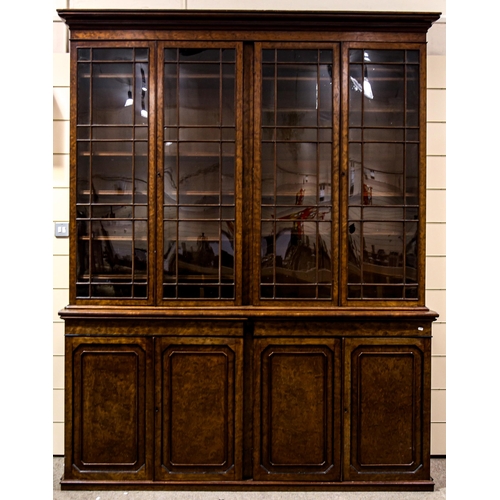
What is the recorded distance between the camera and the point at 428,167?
283 cm

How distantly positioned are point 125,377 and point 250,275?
95 cm

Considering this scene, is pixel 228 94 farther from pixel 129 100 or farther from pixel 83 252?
pixel 83 252

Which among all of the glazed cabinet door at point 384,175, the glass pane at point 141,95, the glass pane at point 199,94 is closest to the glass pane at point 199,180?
the glass pane at point 199,94

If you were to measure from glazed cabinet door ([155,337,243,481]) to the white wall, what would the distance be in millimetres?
930

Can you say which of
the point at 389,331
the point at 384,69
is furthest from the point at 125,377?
the point at 384,69

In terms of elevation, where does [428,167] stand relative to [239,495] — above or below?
above

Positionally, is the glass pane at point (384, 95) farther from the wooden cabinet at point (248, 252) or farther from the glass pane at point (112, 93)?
the glass pane at point (112, 93)

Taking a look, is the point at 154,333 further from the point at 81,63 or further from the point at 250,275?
the point at 81,63

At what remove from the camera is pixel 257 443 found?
2379mm

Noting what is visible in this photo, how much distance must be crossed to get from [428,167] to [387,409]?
5.36 ft

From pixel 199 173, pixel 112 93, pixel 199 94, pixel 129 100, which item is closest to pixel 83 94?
pixel 112 93

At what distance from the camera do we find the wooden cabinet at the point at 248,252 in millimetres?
2381

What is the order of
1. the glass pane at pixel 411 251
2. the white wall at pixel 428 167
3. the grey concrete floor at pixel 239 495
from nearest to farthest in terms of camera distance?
the grey concrete floor at pixel 239 495 < the glass pane at pixel 411 251 < the white wall at pixel 428 167

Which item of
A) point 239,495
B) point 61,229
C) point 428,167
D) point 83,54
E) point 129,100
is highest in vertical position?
point 83,54
